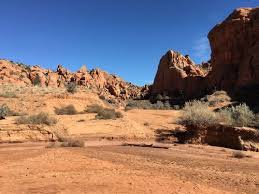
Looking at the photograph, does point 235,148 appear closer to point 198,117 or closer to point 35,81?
point 198,117

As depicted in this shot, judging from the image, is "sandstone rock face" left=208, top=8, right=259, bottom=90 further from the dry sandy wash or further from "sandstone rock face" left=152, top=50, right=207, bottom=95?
the dry sandy wash

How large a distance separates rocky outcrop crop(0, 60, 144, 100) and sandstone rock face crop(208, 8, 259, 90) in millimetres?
24030

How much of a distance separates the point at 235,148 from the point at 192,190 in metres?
10.0

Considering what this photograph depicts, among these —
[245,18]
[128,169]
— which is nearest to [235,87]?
[245,18]

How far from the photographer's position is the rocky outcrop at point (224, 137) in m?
17.1

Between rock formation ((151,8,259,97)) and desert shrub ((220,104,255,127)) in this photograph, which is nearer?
desert shrub ((220,104,255,127))

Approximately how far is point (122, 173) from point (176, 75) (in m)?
58.1

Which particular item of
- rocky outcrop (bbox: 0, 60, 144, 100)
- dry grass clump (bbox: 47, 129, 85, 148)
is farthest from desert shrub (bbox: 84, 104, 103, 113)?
rocky outcrop (bbox: 0, 60, 144, 100)

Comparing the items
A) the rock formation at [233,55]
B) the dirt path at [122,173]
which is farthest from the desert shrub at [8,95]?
the rock formation at [233,55]

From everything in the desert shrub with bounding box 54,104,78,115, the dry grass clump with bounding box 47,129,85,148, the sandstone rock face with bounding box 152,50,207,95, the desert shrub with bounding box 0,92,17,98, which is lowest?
the dry grass clump with bounding box 47,129,85,148

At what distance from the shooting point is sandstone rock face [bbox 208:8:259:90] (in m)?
48.5


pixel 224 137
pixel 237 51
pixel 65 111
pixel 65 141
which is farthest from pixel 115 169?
pixel 237 51

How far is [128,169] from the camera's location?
10219 millimetres

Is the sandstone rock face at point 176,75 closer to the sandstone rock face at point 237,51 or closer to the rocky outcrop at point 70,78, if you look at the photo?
the sandstone rock face at point 237,51
